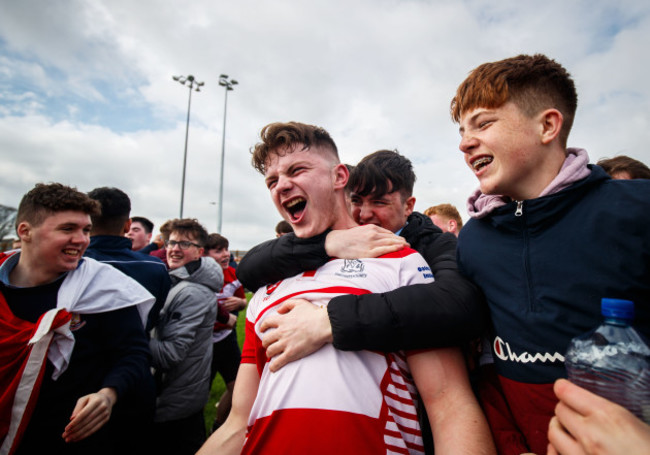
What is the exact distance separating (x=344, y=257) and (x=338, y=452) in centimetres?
87

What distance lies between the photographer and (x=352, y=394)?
1.32 metres

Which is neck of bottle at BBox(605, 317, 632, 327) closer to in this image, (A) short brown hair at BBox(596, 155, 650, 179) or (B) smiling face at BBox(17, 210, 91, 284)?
(A) short brown hair at BBox(596, 155, 650, 179)

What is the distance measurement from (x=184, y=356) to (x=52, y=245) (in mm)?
1873

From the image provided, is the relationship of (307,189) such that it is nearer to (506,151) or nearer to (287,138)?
Answer: (287,138)

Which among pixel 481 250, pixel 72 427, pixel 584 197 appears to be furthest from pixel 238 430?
pixel 584 197

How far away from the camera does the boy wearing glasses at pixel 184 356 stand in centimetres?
370

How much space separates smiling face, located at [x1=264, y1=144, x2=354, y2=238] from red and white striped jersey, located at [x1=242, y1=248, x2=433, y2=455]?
1.85ft

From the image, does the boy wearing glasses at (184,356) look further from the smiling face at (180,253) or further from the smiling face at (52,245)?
the smiling face at (52,245)

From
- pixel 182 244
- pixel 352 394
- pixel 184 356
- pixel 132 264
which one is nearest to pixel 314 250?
pixel 352 394

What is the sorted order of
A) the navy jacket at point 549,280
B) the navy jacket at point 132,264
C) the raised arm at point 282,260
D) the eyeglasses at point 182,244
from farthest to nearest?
the eyeglasses at point 182,244, the navy jacket at point 132,264, the raised arm at point 282,260, the navy jacket at point 549,280

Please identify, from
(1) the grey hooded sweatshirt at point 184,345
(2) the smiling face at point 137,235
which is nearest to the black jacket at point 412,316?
(1) the grey hooded sweatshirt at point 184,345

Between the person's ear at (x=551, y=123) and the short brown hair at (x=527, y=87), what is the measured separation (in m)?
0.04

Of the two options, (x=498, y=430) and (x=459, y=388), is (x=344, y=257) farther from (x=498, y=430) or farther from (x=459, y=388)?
(x=498, y=430)

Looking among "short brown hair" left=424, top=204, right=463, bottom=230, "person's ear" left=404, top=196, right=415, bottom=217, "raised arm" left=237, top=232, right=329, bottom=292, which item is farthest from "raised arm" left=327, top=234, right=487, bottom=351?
"short brown hair" left=424, top=204, right=463, bottom=230
